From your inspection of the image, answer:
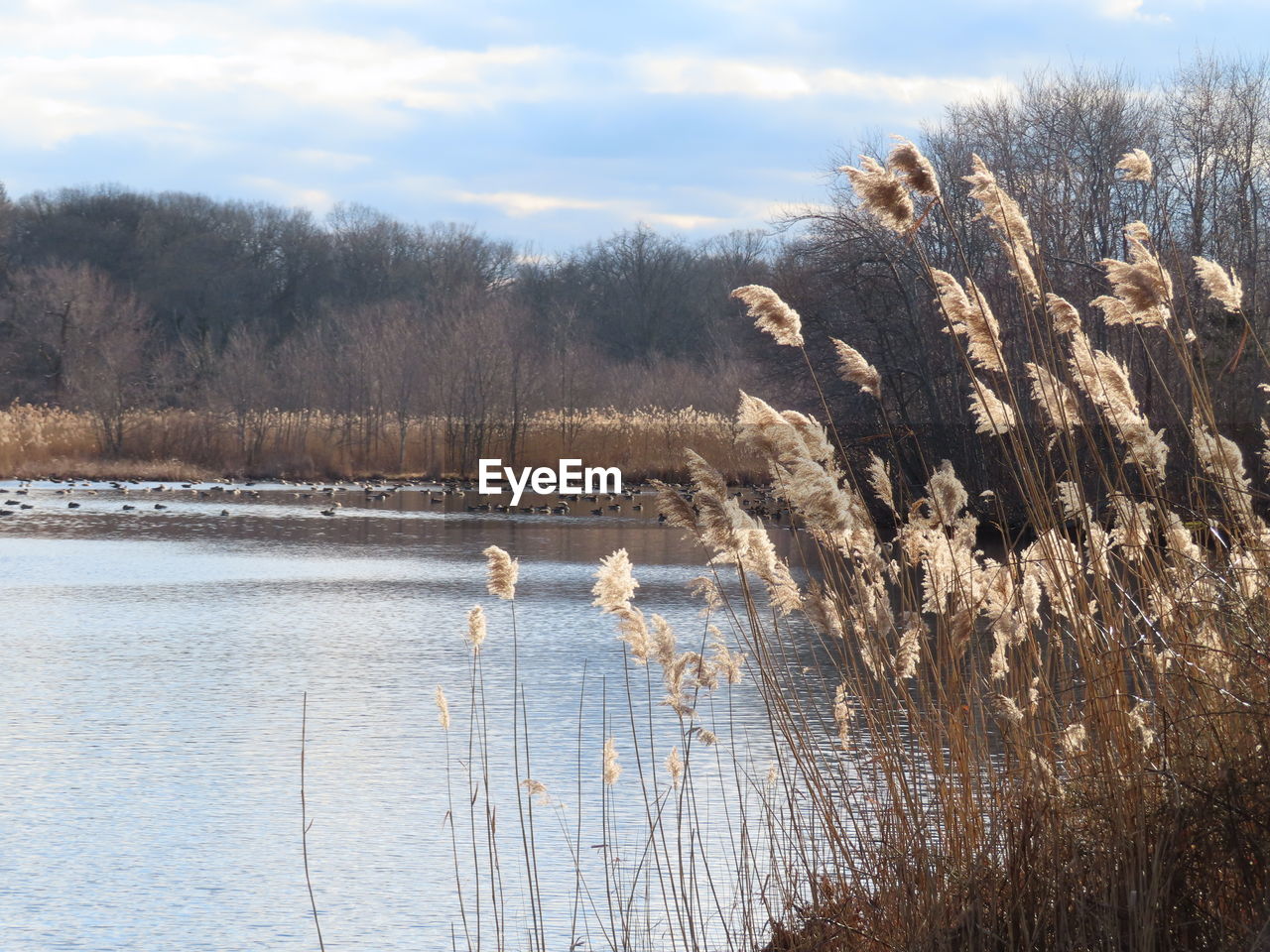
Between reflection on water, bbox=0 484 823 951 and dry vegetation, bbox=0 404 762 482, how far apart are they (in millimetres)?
16218

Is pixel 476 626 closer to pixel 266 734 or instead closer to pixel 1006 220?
pixel 1006 220

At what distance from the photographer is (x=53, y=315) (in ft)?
145

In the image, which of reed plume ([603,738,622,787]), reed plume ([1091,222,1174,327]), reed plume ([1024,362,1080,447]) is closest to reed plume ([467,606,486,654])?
reed plume ([603,738,622,787])

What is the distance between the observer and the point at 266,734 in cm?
688

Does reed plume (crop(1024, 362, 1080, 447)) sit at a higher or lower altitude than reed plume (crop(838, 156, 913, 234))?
lower

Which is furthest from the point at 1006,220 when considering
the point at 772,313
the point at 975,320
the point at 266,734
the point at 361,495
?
the point at 361,495

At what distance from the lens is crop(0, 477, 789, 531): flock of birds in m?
23.8

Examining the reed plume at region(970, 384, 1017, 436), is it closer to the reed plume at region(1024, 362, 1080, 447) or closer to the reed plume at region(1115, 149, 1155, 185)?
the reed plume at region(1024, 362, 1080, 447)

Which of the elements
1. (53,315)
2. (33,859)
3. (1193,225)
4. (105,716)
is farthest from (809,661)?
(53,315)

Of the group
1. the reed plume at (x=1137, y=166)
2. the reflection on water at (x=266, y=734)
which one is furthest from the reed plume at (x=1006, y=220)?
the reflection on water at (x=266, y=734)

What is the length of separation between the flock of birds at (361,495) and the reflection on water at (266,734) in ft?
27.8

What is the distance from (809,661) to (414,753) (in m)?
3.14

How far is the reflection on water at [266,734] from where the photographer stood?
15.0 ft

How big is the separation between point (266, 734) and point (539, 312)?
51.9 meters
